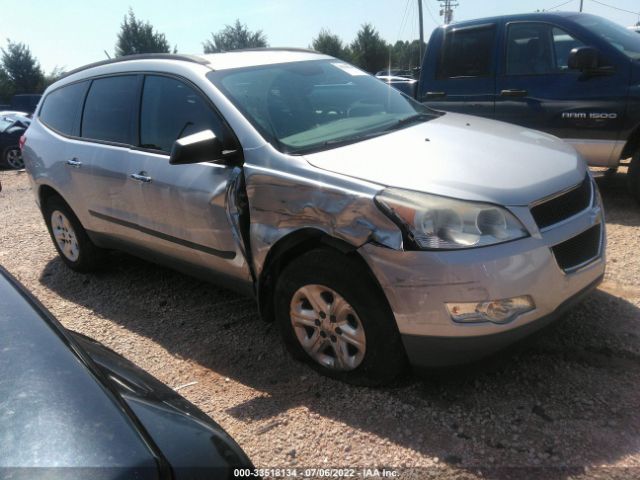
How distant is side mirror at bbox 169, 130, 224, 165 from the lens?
288 centimetres

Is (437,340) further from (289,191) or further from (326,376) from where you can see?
(289,191)

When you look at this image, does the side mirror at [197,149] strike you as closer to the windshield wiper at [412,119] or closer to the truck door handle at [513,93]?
the windshield wiper at [412,119]

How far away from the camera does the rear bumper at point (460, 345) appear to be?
2424 millimetres

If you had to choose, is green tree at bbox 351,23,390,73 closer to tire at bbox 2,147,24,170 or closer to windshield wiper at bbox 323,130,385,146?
tire at bbox 2,147,24,170

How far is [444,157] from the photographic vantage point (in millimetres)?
2768

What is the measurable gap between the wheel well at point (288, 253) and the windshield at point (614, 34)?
4.16m

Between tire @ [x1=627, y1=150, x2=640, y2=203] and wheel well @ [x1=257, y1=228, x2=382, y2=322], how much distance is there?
4.00 metres

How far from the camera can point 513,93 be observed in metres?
5.83

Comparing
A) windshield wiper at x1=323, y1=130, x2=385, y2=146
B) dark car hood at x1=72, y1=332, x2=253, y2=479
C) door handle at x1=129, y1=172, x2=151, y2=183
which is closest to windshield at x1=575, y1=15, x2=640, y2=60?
windshield wiper at x1=323, y1=130, x2=385, y2=146

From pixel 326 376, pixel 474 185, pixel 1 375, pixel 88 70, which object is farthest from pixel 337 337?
pixel 88 70

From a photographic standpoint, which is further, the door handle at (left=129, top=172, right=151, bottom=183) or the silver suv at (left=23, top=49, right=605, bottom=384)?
the door handle at (left=129, top=172, right=151, bottom=183)

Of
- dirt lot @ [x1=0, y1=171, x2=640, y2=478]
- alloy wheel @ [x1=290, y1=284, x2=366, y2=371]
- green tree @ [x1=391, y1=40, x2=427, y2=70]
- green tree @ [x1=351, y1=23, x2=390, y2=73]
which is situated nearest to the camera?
dirt lot @ [x1=0, y1=171, x2=640, y2=478]

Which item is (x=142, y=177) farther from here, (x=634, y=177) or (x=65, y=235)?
(x=634, y=177)

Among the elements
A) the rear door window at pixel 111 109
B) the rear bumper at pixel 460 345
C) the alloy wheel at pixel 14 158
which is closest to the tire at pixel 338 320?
the rear bumper at pixel 460 345
